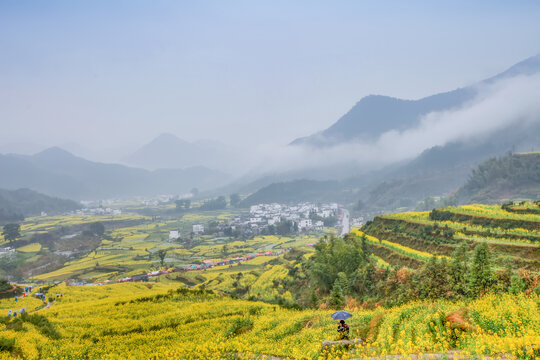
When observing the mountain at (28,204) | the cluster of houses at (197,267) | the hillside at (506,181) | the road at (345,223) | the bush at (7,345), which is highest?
the mountain at (28,204)

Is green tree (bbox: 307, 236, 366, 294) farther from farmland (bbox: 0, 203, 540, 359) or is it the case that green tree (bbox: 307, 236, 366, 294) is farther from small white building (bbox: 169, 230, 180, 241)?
small white building (bbox: 169, 230, 180, 241)

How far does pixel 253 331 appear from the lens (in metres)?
16.6

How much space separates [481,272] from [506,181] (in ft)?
384

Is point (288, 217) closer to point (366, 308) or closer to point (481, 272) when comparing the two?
point (366, 308)

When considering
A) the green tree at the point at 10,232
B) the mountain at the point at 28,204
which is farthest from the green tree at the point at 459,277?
the mountain at the point at 28,204

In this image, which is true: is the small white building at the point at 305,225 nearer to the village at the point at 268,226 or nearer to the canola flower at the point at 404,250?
the village at the point at 268,226

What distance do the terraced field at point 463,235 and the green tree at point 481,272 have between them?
3.91 meters

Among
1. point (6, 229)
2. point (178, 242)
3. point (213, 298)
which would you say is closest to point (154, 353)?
point (213, 298)

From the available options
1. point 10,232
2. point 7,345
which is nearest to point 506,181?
point 7,345

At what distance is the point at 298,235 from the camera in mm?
113438

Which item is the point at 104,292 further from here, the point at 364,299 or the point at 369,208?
the point at 369,208

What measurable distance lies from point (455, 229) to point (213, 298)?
86.5 ft

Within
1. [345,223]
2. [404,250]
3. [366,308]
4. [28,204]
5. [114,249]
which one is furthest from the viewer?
[28,204]

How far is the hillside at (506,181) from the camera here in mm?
99312
